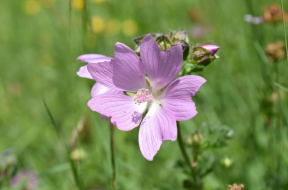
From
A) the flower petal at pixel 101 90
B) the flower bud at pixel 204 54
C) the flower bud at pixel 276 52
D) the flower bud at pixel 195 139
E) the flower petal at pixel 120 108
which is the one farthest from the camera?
the flower bud at pixel 276 52

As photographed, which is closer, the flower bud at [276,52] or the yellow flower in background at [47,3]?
the flower bud at [276,52]

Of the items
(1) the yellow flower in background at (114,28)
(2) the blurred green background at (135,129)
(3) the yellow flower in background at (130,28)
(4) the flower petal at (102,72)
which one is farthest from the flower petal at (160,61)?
(1) the yellow flower in background at (114,28)

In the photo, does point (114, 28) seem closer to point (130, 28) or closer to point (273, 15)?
point (130, 28)

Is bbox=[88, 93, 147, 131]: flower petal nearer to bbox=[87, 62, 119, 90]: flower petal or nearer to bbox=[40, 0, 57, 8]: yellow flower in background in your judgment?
bbox=[87, 62, 119, 90]: flower petal

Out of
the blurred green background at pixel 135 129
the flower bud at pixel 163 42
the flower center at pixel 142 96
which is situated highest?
the flower bud at pixel 163 42

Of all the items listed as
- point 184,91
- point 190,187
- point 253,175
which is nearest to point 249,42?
point 253,175

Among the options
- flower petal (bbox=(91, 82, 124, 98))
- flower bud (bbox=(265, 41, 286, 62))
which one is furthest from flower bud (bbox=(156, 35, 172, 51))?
flower bud (bbox=(265, 41, 286, 62))

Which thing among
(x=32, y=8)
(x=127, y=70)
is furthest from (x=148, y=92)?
(x=32, y=8)

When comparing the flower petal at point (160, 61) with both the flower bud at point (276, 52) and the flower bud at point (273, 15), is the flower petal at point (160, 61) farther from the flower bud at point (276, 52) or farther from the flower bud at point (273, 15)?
the flower bud at point (273, 15)
